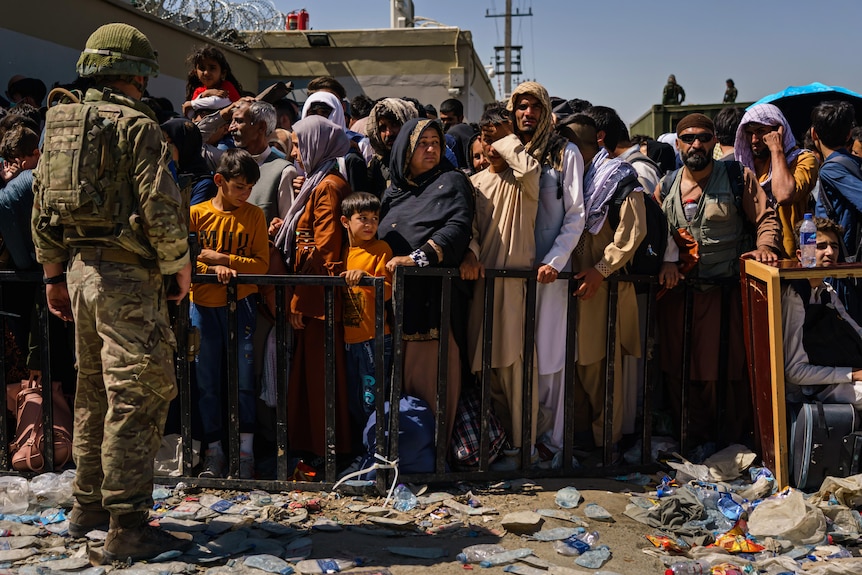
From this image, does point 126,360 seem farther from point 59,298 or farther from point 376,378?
point 376,378

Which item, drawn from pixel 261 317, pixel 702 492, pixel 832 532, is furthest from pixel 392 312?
pixel 832 532

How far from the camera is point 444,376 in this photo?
4480mm

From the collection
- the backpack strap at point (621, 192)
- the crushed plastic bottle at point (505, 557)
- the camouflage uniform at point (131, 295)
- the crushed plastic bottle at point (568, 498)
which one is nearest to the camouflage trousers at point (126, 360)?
the camouflage uniform at point (131, 295)

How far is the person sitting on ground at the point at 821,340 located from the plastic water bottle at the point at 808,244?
0.05m

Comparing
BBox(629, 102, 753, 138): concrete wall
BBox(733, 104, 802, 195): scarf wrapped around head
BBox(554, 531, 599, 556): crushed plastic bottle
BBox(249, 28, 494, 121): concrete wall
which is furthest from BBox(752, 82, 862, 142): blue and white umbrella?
BBox(249, 28, 494, 121): concrete wall

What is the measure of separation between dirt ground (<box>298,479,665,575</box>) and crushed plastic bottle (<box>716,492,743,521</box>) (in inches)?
17.5

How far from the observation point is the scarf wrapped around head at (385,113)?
508 cm

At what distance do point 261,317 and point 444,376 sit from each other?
1181 mm

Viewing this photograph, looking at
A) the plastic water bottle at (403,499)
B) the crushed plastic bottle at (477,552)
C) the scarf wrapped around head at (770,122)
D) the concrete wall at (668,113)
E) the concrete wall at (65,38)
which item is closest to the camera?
the crushed plastic bottle at (477,552)

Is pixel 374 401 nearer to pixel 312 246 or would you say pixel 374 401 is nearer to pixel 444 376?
pixel 444 376

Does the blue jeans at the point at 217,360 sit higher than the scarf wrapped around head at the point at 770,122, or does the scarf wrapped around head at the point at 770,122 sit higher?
the scarf wrapped around head at the point at 770,122

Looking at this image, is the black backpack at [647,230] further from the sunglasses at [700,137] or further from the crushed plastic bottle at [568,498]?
the crushed plastic bottle at [568,498]

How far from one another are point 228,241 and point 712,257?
298 cm

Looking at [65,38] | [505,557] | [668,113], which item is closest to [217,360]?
[505,557]
